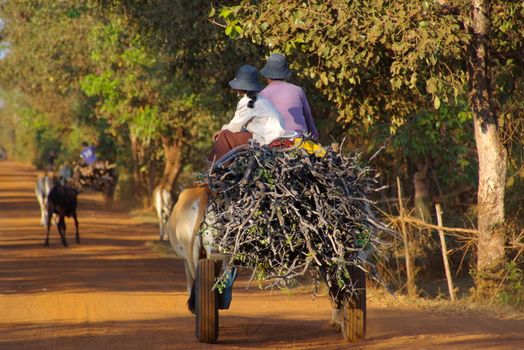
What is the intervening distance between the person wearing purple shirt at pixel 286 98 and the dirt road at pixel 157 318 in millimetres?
2041

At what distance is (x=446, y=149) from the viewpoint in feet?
57.8

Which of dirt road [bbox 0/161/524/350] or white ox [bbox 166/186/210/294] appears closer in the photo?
white ox [bbox 166/186/210/294]

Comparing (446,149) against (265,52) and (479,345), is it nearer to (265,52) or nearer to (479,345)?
(265,52)

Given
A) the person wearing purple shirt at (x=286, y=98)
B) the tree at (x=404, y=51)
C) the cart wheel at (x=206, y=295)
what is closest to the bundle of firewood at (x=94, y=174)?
the tree at (x=404, y=51)

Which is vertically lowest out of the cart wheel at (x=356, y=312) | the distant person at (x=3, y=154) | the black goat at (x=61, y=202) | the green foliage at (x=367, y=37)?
the distant person at (x=3, y=154)

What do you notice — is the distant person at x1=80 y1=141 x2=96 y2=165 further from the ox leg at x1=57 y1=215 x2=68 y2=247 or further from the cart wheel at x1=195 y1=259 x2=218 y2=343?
the cart wheel at x1=195 y1=259 x2=218 y2=343

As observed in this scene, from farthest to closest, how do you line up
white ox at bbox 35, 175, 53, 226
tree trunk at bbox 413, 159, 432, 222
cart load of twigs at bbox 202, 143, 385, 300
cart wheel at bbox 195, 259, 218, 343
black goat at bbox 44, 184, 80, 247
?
white ox at bbox 35, 175, 53, 226 → black goat at bbox 44, 184, 80, 247 → tree trunk at bbox 413, 159, 432, 222 → cart wheel at bbox 195, 259, 218, 343 → cart load of twigs at bbox 202, 143, 385, 300

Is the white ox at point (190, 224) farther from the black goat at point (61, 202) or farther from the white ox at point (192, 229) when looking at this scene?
the black goat at point (61, 202)

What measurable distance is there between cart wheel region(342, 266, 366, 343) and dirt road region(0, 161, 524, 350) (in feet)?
0.42

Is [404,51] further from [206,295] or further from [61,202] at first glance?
[61,202]

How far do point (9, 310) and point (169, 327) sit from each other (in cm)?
234

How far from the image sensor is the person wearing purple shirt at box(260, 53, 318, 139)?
1001cm

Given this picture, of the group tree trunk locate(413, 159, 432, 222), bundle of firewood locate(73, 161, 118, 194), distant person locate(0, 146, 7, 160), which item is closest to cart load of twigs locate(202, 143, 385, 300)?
tree trunk locate(413, 159, 432, 222)

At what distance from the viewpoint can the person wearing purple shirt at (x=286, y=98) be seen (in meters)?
10.0
